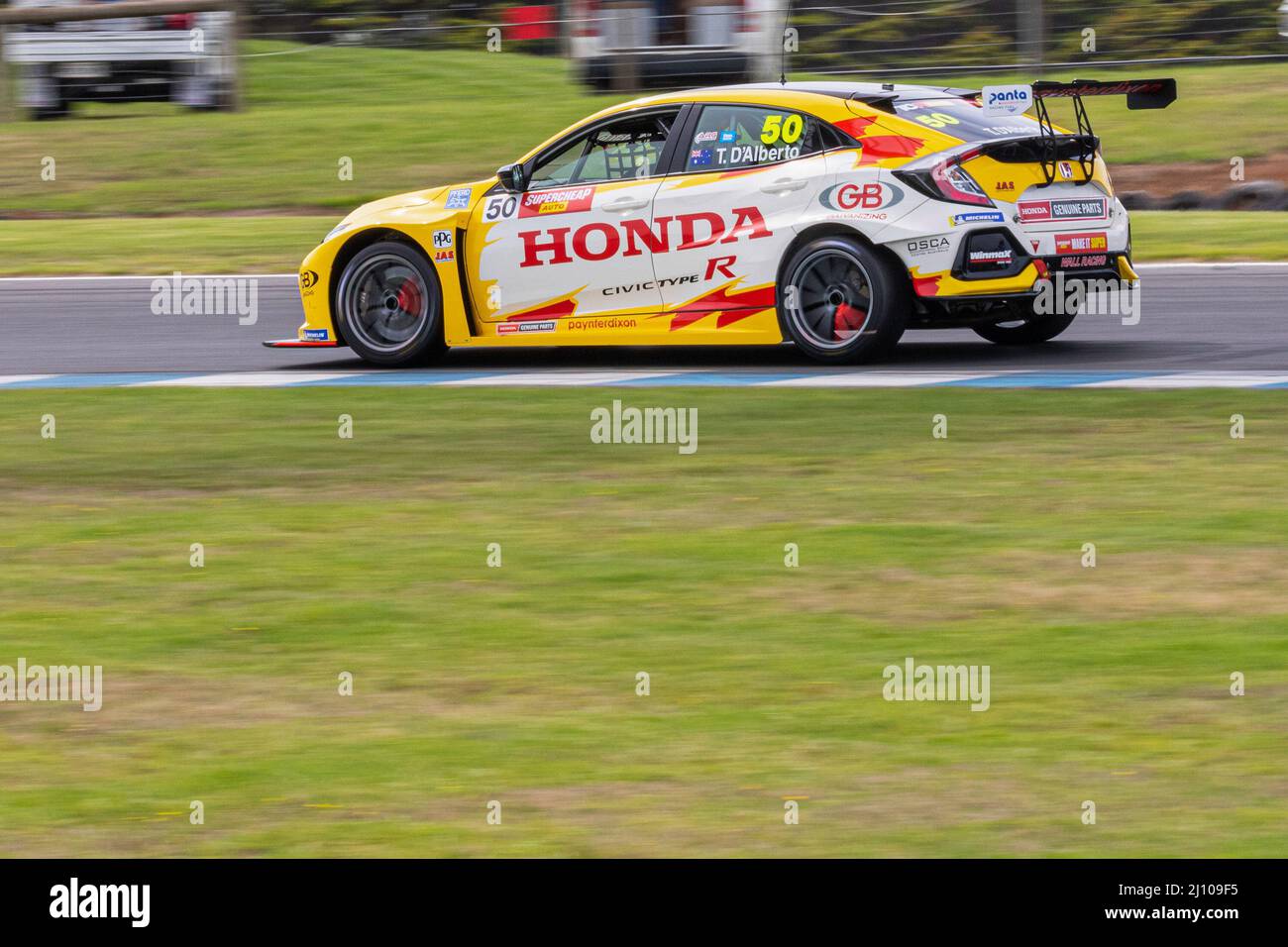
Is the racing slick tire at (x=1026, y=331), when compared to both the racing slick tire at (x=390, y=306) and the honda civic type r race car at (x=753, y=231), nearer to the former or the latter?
the honda civic type r race car at (x=753, y=231)

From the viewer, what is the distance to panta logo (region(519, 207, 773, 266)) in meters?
11.9

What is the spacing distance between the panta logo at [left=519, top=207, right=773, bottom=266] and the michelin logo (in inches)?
55.7

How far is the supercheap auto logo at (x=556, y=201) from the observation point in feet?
40.5

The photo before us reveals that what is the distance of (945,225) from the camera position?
37.5 ft

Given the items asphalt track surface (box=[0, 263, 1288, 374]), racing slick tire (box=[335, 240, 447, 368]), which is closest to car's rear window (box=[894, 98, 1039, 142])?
asphalt track surface (box=[0, 263, 1288, 374])

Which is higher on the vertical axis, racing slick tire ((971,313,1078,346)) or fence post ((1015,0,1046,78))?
fence post ((1015,0,1046,78))

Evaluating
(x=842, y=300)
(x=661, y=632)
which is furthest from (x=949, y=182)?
(x=661, y=632)

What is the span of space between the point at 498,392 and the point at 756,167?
1.90 metres

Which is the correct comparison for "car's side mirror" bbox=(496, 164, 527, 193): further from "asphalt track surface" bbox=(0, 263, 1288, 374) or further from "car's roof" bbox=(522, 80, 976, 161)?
"asphalt track surface" bbox=(0, 263, 1288, 374)

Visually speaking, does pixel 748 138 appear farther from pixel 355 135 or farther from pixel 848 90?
pixel 355 135

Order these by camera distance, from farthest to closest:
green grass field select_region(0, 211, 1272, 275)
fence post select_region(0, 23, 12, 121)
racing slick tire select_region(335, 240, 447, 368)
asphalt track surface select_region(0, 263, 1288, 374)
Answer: fence post select_region(0, 23, 12, 121) < green grass field select_region(0, 211, 1272, 275) < racing slick tire select_region(335, 240, 447, 368) < asphalt track surface select_region(0, 263, 1288, 374)

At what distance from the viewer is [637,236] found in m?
12.2

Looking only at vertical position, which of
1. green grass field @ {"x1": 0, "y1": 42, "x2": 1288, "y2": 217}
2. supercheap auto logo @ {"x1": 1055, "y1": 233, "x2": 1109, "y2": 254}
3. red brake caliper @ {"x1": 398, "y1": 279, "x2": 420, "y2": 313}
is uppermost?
green grass field @ {"x1": 0, "y1": 42, "x2": 1288, "y2": 217}
